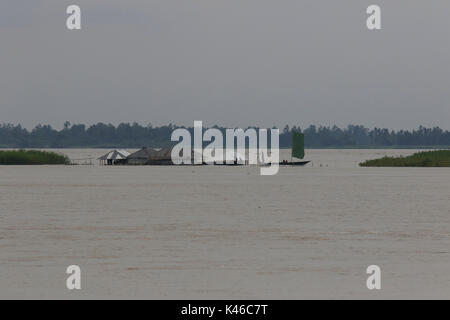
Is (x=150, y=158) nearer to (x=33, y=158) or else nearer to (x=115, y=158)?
(x=115, y=158)

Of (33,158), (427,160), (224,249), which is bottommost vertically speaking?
Result: (427,160)

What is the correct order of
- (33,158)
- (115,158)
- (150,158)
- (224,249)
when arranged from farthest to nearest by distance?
(115,158) < (150,158) < (33,158) < (224,249)

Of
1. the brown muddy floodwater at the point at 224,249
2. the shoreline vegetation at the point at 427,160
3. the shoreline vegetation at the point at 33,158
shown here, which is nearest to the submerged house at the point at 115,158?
the shoreline vegetation at the point at 33,158

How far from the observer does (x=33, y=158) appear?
157 meters

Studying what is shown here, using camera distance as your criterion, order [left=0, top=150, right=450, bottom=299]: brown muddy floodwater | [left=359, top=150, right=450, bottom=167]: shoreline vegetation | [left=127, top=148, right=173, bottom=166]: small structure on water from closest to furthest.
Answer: [left=0, top=150, right=450, bottom=299]: brown muddy floodwater < [left=359, top=150, right=450, bottom=167]: shoreline vegetation < [left=127, top=148, right=173, bottom=166]: small structure on water

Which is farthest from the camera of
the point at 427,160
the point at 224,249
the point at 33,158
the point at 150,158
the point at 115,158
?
the point at 115,158

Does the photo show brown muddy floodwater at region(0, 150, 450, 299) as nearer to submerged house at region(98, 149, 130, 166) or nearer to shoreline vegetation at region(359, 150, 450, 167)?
shoreline vegetation at region(359, 150, 450, 167)

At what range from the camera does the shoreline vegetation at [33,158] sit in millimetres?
153750

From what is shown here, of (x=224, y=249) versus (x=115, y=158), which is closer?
(x=224, y=249)

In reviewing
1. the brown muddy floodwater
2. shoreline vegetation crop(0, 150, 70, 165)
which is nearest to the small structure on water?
shoreline vegetation crop(0, 150, 70, 165)

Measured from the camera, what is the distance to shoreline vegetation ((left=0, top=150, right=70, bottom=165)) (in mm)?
153750

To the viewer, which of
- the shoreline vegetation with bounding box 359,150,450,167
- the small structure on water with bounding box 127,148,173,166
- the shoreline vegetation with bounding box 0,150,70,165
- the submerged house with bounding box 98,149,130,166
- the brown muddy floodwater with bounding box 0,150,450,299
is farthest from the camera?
the submerged house with bounding box 98,149,130,166

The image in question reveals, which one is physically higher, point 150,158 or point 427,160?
point 150,158

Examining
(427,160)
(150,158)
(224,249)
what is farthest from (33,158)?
(224,249)
